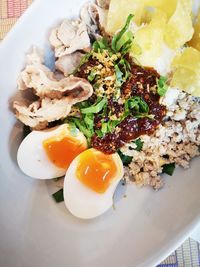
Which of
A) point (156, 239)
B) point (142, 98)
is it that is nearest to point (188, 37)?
point (142, 98)

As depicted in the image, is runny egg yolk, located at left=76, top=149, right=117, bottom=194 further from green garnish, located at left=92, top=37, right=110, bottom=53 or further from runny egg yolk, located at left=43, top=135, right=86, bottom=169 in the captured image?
green garnish, located at left=92, top=37, right=110, bottom=53

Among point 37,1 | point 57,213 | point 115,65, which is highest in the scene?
point 37,1

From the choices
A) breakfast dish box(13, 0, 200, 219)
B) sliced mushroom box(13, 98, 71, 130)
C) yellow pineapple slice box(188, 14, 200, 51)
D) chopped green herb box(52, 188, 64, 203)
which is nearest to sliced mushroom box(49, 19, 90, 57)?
breakfast dish box(13, 0, 200, 219)

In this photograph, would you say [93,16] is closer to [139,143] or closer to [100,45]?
[100,45]

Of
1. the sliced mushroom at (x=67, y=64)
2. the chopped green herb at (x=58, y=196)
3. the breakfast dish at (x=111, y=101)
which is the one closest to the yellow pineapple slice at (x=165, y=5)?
the breakfast dish at (x=111, y=101)

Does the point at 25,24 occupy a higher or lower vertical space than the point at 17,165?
higher

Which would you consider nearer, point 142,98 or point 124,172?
point 142,98

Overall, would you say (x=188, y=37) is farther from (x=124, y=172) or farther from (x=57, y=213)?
(x=57, y=213)
